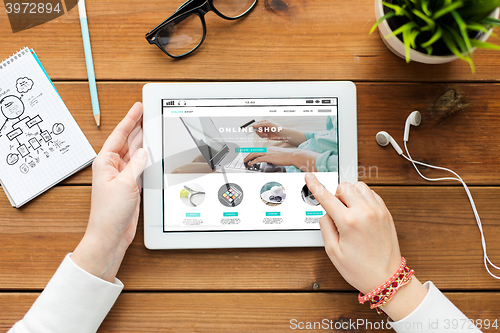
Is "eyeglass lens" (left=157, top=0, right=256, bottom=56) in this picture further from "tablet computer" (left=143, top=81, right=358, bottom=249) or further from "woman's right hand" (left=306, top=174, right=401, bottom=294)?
"woman's right hand" (left=306, top=174, right=401, bottom=294)

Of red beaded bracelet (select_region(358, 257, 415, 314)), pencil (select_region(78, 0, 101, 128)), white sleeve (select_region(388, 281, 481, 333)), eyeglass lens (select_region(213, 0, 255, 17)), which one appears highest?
eyeglass lens (select_region(213, 0, 255, 17))

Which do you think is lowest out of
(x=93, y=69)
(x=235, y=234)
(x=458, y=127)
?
(x=235, y=234)

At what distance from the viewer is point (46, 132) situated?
0.64 m

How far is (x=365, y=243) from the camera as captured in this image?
0.54 metres

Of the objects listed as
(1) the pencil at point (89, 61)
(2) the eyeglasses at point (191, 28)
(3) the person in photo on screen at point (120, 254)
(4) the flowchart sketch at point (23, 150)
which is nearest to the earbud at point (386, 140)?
(3) the person in photo on screen at point (120, 254)

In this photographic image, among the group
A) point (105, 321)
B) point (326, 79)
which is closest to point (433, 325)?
point (326, 79)

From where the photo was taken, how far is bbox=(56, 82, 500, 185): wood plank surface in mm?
646

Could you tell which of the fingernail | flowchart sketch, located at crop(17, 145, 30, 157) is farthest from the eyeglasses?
flowchart sketch, located at crop(17, 145, 30, 157)

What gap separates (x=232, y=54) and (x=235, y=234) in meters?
0.39

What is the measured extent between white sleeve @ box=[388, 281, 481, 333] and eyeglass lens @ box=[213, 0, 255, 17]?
0.68 metres

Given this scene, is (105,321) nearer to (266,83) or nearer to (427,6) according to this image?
(266,83)

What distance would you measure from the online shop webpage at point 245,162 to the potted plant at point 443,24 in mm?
193

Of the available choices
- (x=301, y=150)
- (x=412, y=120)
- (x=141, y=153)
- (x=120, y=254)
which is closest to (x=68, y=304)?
(x=120, y=254)

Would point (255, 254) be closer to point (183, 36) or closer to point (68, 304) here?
point (68, 304)
